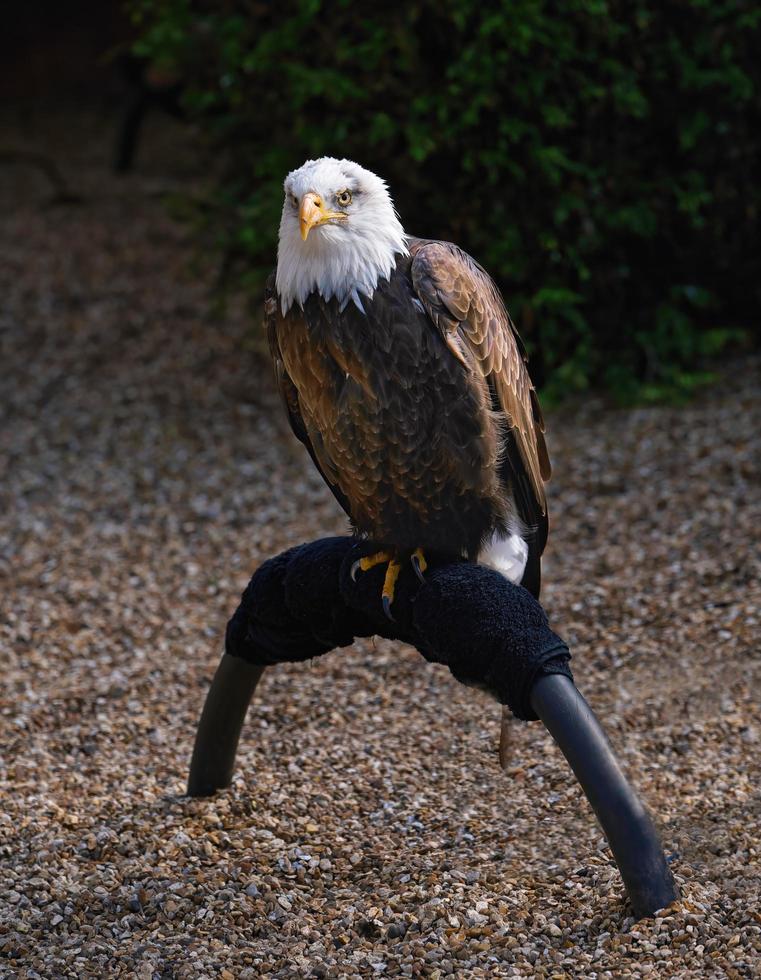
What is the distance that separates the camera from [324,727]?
11.0 ft

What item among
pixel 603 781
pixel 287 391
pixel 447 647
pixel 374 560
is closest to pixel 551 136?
pixel 287 391

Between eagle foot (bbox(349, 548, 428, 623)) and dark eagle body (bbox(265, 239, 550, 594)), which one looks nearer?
dark eagle body (bbox(265, 239, 550, 594))

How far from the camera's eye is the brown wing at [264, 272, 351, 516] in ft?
8.30

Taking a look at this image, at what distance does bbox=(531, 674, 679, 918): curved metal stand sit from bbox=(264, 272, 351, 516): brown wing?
2.43 feet

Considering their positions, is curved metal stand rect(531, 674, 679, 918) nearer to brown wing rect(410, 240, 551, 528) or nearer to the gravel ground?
the gravel ground

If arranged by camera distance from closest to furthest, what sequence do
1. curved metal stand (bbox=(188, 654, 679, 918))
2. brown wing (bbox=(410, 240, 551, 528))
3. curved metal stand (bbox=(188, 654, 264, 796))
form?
curved metal stand (bbox=(188, 654, 679, 918)) → brown wing (bbox=(410, 240, 551, 528)) → curved metal stand (bbox=(188, 654, 264, 796))

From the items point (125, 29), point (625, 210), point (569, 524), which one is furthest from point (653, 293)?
point (125, 29)

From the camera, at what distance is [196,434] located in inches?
223

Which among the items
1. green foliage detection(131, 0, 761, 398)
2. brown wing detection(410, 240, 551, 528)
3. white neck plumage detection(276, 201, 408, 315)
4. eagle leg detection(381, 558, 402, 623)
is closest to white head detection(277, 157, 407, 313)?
white neck plumage detection(276, 201, 408, 315)

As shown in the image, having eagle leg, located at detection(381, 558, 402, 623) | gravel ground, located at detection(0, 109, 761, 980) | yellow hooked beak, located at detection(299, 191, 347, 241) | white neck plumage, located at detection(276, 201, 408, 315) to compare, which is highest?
yellow hooked beak, located at detection(299, 191, 347, 241)

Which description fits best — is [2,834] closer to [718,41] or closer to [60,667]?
[60,667]

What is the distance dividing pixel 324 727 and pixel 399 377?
1319 mm

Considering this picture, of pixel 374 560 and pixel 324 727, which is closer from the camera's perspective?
pixel 374 560

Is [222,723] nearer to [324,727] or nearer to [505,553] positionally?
[324,727]
